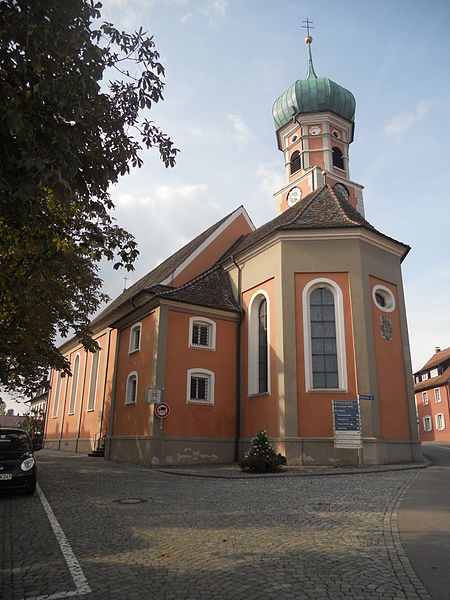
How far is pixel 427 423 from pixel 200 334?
38199 mm

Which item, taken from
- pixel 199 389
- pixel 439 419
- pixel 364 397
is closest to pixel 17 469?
pixel 199 389

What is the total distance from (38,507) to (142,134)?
7.09m

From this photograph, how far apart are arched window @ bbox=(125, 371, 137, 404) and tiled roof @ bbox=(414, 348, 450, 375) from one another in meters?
38.2

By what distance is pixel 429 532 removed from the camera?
674 cm

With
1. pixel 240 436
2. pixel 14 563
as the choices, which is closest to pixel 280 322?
pixel 240 436

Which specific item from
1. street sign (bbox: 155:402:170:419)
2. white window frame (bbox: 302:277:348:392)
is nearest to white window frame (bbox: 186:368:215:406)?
street sign (bbox: 155:402:170:419)

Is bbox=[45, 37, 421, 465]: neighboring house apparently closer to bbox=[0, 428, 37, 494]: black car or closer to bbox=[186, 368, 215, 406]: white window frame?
bbox=[186, 368, 215, 406]: white window frame

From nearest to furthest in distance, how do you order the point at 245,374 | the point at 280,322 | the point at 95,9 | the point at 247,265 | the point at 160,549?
the point at 95,9, the point at 160,549, the point at 280,322, the point at 245,374, the point at 247,265

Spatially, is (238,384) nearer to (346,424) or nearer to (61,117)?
(346,424)

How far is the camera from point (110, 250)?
340 inches

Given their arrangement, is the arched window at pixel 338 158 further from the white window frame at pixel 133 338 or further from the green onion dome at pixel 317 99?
the white window frame at pixel 133 338

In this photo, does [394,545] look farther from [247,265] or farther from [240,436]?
[247,265]

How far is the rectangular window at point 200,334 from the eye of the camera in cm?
2016

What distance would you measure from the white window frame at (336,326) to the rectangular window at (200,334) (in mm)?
4434
